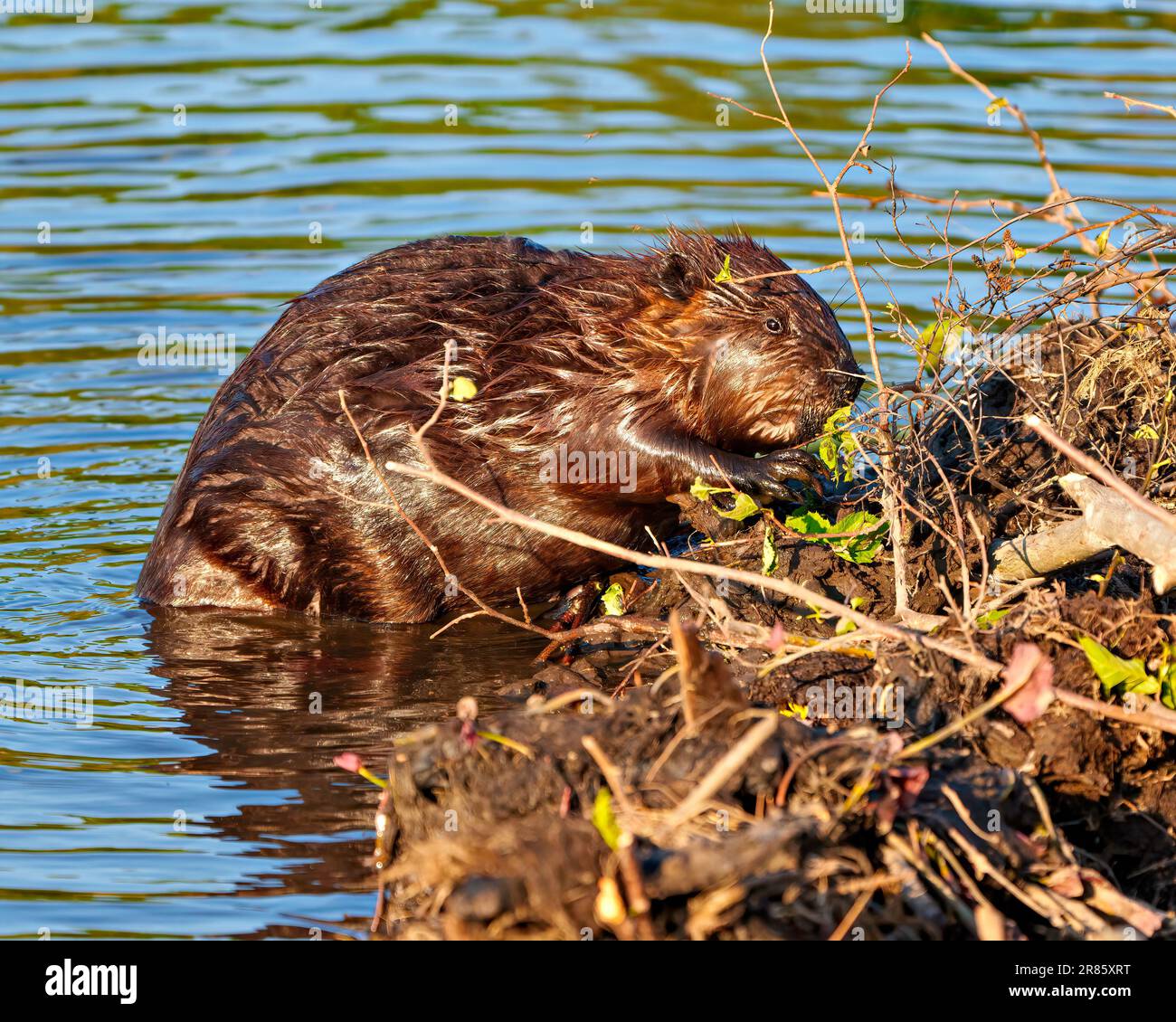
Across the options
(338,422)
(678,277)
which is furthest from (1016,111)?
(338,422)

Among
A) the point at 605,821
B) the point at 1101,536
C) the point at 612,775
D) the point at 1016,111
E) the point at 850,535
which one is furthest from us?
the point at 1016,111

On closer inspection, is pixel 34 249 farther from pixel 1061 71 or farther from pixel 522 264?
pixel 1061 71

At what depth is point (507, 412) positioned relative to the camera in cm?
630

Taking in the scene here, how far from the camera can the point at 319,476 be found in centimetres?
637

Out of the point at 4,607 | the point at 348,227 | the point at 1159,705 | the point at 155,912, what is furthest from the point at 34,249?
the point at 1159,705

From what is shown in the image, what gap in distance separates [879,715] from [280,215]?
768cm

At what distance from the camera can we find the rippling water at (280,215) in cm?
516

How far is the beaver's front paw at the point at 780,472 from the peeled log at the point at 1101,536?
0.90 m

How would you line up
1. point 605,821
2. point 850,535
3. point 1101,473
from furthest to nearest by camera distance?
point 850,535 < point 1101,473 < point 605,821

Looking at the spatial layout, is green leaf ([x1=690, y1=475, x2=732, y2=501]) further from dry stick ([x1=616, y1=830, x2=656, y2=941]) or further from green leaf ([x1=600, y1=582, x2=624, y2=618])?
dry stick ([x1=616, y1=830, x2=656, y2=941])

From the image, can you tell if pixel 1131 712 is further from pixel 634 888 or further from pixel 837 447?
pixel 837 447

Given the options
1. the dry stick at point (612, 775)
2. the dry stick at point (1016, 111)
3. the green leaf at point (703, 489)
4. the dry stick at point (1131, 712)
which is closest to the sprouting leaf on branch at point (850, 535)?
the green leaf at point (703, 489)
